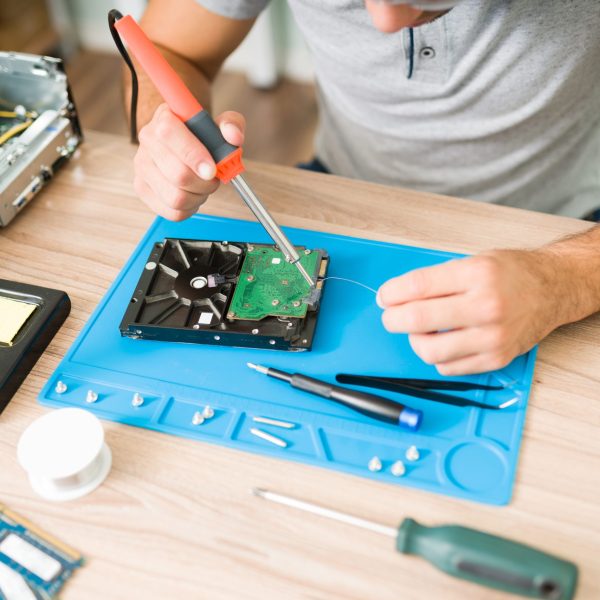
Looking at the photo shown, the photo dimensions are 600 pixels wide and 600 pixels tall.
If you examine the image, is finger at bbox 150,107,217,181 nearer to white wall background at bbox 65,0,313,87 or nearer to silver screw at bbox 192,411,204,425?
silver screw at bbox 192,411,204,425

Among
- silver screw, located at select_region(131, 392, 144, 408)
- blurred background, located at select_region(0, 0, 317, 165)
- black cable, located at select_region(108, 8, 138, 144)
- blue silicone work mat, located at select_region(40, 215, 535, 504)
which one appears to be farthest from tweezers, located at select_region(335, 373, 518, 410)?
blurred background, located at select_region(0, 0, 317, 165)

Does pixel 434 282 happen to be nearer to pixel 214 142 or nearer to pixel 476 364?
pixel 476 364

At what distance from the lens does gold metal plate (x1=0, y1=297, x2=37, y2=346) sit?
0.86m

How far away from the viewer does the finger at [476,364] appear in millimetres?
805

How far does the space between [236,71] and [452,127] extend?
74.9 inches

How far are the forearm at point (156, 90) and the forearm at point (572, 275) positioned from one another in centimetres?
67

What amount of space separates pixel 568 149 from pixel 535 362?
0.55 m

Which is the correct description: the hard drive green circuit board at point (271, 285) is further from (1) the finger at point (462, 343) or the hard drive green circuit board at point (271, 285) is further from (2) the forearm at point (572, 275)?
(2) the forearm at point (572, 275)

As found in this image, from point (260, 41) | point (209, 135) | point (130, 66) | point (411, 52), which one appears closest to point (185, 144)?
point (209, 135)

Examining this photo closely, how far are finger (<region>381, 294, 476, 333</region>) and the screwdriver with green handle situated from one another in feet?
0.73

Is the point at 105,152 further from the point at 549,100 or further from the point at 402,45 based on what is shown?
the point at 549,100

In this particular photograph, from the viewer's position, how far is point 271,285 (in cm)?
91

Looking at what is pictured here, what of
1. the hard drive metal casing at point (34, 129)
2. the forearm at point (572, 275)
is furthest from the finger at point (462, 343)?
the hard drive metal casing at point (34, 129)

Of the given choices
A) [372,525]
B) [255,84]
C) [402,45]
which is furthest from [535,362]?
[255,84]
